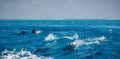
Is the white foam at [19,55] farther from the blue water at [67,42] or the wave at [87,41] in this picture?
the wave at [87,41]

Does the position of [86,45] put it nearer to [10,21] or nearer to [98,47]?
[98,47]

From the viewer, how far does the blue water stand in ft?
13.5

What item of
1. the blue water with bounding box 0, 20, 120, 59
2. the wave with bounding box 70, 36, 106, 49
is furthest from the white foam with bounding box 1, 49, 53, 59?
the wave with bounding box 70, 36, 106, 49

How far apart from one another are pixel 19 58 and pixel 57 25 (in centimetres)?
128

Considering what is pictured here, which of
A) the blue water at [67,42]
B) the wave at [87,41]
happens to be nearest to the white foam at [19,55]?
the blue water at [67,42]

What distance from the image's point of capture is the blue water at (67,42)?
4.12 metres

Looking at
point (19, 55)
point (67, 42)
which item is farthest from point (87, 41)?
point (19, 55)

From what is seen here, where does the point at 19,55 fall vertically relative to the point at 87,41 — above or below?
below

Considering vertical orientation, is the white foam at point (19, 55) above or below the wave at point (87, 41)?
below

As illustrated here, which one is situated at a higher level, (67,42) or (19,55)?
(67,42)

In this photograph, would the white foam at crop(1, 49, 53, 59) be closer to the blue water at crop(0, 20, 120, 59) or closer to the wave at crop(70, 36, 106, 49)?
the blue water at crop(0, 20, 120, 59)

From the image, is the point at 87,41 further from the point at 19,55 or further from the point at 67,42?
the point at 19,55

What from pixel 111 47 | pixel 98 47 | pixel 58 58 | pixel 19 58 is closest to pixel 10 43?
pixel 19 58

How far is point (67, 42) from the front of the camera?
4.27 meters
